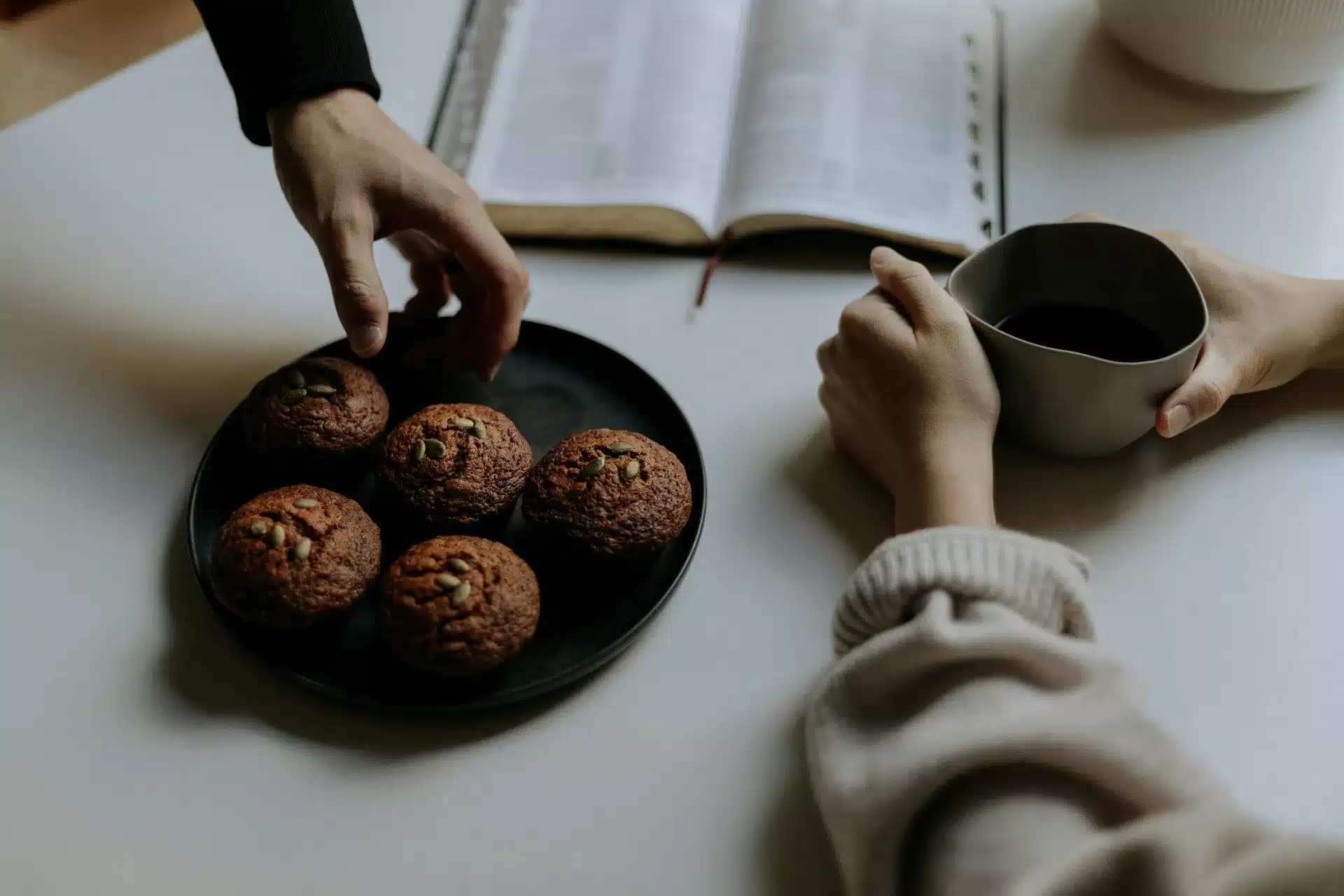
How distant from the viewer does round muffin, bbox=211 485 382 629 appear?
2.47 feet

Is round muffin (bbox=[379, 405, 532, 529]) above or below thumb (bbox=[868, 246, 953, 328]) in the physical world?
below

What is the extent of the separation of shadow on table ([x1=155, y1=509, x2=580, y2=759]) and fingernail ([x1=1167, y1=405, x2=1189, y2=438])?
20.3 inches

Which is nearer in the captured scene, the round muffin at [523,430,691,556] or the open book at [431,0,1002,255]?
the round muffin at [523,430,691,556]

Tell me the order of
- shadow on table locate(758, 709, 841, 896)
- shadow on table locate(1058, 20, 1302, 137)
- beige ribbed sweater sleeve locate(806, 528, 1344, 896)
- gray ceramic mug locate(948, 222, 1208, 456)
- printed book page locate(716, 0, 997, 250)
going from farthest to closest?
shadow on table locate(1058, 20, 1302, 137) < printed book page locate(716, 0, 997, 250) < gray ceramic mug locate(948, 222, 1208, 456) < shadow on table locate(758, 709, 841, 896) < beige ribbed sweater sleeve locate(806, 528, 1344, 896)

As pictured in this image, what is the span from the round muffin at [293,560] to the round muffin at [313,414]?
5cm

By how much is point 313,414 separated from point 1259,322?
0.80m

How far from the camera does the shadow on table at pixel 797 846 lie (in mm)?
684

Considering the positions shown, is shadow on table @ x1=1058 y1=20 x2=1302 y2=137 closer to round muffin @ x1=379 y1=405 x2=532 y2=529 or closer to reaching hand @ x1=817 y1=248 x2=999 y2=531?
reaching hand @ x1=817 y1=248 x2=999 y2=531

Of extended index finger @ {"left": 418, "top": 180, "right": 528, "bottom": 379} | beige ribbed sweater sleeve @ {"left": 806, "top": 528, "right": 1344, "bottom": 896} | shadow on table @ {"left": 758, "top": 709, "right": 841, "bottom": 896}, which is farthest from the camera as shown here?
extended index finger @ {"left": 418, "top": 180, "right": 528, "bottom": 379}

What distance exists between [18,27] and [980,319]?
1.63 m

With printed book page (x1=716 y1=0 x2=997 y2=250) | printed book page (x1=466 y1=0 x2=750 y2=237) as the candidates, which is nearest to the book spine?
printed book page (x1=716 y1=0 x2=997 y2=250)

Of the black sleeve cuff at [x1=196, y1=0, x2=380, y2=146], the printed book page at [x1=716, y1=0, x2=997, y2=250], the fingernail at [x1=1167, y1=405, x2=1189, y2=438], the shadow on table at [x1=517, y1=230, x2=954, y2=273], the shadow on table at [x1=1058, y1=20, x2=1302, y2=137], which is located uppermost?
the black sleeve cuff at [x1=196, y1=0, x2=380, y2=146]

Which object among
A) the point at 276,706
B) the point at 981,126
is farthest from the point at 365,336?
the point at 981,126

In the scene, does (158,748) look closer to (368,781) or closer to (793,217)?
(368,781)
